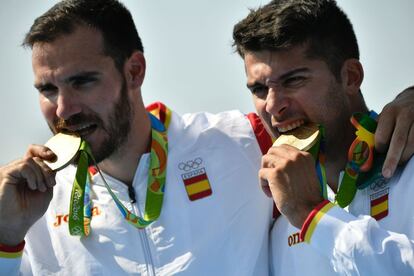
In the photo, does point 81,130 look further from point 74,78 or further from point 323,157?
point 323,157

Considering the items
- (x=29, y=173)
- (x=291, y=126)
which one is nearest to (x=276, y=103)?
(x=291, y=126)

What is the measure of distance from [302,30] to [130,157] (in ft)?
4.93

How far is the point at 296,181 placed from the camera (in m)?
4.81

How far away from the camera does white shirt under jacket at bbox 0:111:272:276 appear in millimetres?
5570

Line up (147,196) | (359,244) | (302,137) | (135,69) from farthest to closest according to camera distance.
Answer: (135,69)
(147,196)
(302,137)
(359,244)

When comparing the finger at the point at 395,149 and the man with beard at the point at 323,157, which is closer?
the man with beard at the point at 323,157

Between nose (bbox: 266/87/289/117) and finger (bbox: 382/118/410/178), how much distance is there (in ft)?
2.53

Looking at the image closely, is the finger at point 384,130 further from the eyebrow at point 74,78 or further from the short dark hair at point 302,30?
the eyebrow at point 74,78

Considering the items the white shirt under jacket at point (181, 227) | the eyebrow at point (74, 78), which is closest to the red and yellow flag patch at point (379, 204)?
the white shirt under jacket at point (181, 227)

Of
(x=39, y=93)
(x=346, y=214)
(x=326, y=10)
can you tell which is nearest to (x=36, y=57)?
(x=39, y=93)

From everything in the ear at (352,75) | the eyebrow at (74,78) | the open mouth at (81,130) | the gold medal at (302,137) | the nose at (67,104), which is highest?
the eyebrow at (74,78)

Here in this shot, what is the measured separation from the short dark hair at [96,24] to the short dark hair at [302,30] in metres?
0.86

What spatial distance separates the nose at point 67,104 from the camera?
5469 millimetres

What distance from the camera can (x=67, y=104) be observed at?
548 centimetres
